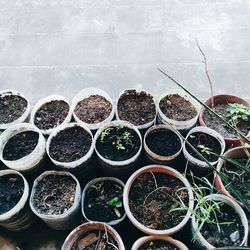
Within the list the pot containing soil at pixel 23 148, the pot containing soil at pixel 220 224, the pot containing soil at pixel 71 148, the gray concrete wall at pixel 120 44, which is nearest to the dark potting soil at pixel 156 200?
the pot containing soil at pixel 220 224

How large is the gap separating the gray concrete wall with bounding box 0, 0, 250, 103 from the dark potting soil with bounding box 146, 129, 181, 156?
493 mm

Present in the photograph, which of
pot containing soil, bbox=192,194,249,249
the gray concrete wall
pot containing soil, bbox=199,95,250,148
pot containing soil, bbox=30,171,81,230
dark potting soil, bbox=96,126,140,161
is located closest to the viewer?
pot containing soil, bbox=192,194,249,249

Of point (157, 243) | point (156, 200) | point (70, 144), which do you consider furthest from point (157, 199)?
point (70, 144)

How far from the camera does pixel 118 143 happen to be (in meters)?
1.77

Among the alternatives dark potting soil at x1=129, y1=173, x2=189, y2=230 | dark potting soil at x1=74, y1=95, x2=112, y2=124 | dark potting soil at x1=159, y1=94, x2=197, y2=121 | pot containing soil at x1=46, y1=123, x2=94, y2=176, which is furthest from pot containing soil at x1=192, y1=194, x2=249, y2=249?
dark potting soil at x1=74, y1=95, x2=112, y2=124

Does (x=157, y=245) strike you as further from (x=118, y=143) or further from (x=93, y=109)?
(x=93, y=109)

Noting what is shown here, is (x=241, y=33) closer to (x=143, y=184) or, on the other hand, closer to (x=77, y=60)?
(x=77, y=60)

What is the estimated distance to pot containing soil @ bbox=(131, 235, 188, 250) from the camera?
1565mm

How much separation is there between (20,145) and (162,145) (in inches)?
28.4

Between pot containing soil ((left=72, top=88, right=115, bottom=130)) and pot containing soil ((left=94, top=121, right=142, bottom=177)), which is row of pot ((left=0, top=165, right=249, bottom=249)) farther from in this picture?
pot containing soil ((left=72, top=88, right=115, bottom=130))

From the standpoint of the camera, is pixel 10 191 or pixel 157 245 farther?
pixel 10 191

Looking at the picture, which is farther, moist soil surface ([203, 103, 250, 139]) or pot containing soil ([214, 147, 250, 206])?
moist soil surface ([203, 103, 250, 139])

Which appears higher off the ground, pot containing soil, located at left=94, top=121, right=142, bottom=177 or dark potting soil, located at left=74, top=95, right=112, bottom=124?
dark potting soil, located at left=74, top=95, right=112, bottom=124

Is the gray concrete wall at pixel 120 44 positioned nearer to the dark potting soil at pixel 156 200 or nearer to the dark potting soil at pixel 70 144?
the dark potting soil at pixel 70 144
